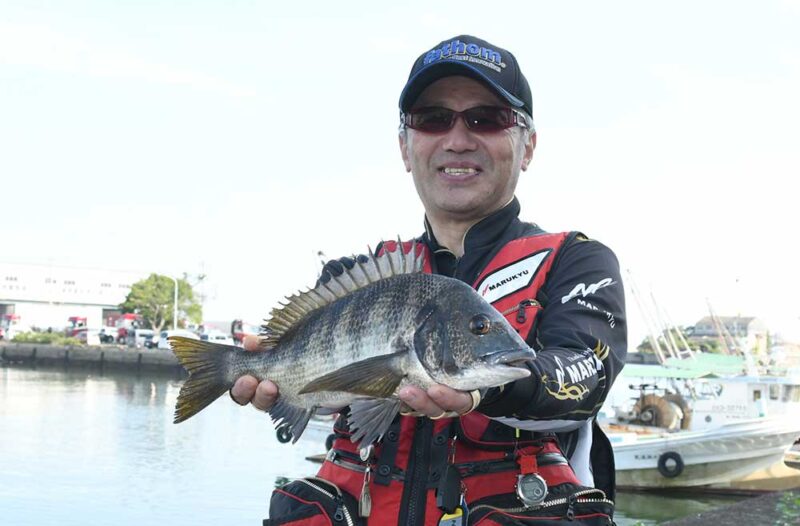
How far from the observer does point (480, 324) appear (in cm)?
273

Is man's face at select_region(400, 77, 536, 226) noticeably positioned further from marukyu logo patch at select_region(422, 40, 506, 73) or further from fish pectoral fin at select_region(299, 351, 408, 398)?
fish pectoral fin at select_region(299, 351, 408, 398)

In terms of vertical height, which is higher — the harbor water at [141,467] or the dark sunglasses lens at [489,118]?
the dark sunglasses lens at [489,118]

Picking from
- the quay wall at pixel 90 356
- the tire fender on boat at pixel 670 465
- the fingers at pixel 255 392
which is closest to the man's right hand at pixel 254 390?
the fingers at pixel 255 392

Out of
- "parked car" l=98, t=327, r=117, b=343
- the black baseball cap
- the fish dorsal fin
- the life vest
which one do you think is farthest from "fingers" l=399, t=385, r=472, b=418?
"parked car" l=98, t=327, r=117, b=343

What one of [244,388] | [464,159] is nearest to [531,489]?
[244,388]

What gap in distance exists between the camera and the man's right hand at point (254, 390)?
3.45 m

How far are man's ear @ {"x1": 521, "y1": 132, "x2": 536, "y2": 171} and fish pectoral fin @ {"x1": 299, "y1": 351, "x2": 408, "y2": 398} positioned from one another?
1.38 m

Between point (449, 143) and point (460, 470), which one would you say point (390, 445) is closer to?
point (460, 470)

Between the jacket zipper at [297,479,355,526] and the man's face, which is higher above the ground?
the man's face

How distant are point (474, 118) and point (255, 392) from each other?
1.44 meters

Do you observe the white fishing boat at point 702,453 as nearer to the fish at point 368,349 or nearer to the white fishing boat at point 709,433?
the white fishing boat at point 709,433

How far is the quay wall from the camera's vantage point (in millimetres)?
72562

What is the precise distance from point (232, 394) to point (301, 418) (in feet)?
1.45

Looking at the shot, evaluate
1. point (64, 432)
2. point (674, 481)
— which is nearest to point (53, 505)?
point (64, 432)
